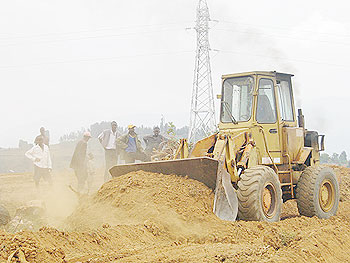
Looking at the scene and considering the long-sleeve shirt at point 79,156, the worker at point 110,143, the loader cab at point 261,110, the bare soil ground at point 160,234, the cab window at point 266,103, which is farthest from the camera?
the worker at point 110,143

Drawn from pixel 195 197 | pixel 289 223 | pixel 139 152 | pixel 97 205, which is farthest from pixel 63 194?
pixel 289 223

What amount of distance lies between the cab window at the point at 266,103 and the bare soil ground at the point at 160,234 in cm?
222

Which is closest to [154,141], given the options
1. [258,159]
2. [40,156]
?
[40,156]

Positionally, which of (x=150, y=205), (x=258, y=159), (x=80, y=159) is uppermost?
(x=258, y=159)

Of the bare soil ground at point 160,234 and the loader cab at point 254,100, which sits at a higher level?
the loader cab at point 254,100

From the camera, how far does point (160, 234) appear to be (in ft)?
22.4

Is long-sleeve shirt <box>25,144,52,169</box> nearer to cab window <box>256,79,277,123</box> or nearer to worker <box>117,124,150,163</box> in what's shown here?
worker <box>117,124,150,163</box>

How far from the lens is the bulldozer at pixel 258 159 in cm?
827

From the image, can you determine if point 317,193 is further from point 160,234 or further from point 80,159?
point 80,159

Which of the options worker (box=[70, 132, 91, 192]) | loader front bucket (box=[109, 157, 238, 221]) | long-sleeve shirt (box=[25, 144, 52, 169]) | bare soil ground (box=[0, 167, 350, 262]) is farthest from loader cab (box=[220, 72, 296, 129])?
long-sleeve shirt (box=[25, 144, 52, 169])

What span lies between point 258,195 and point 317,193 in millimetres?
2449

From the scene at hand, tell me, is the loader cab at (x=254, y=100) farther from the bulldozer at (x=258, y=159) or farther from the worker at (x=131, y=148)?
the worker at (x=131, y=148)

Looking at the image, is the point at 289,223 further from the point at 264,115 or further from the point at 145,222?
the point at 145,222

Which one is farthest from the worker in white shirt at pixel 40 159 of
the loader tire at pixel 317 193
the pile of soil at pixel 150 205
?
the loader tire at pixel 317 193
